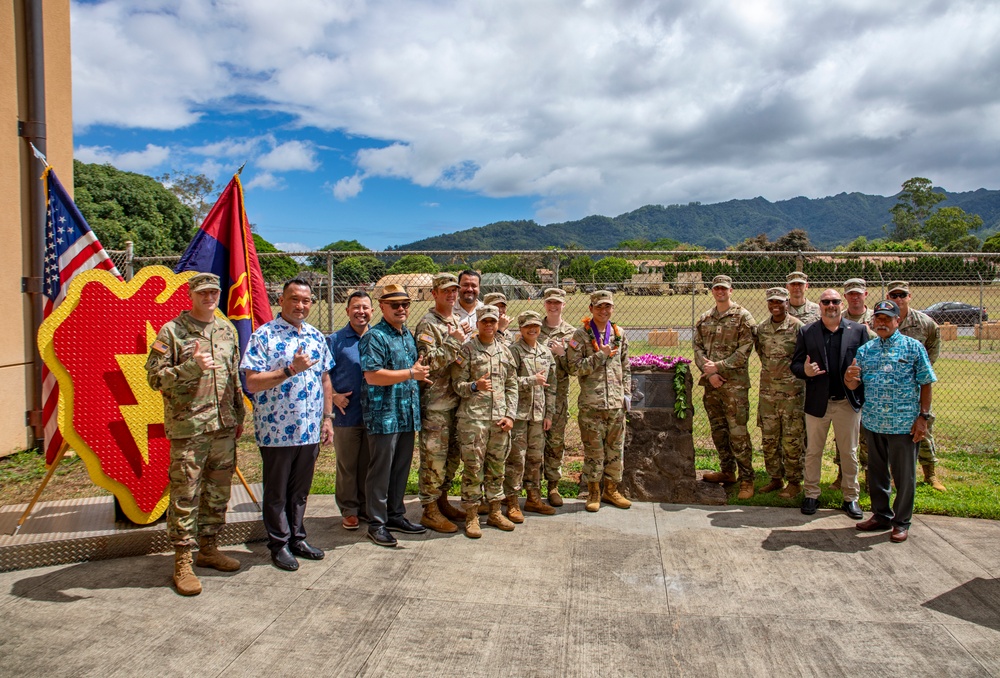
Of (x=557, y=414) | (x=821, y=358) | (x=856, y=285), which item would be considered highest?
(x=856, y=285)

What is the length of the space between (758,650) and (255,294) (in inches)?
184

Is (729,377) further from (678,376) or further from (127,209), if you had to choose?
(127,209)

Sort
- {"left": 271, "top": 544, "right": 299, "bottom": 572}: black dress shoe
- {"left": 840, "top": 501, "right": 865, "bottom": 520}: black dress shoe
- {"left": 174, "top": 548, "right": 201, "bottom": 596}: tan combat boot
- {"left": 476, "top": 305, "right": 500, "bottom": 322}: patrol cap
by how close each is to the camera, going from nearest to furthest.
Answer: {"left": 174, "top": 548, "right": 201, "bottom": 596}: tan combat boot → {"left": 271, "top": 544, "right": 299, "bottom": 572}: black dress shoe → {"left": 476, "top": 305, "right": 500, "bottom": 322}: patrol cap → {"left": 840, "top": 501, "right": 865, "bottom": 520}: black dress shoe

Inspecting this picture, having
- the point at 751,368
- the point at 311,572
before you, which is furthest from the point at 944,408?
the point at 311,572

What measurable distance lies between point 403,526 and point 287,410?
1456 mm

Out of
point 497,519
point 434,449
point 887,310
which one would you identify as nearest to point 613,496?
point 497,519

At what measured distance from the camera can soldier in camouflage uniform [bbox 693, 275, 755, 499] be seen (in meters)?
6.17

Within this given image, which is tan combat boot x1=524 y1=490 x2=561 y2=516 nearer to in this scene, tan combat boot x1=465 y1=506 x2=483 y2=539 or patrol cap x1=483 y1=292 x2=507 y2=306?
tan combat boot x1=465 y1=506 x2=483 y2=539

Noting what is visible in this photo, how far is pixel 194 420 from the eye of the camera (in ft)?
13.8

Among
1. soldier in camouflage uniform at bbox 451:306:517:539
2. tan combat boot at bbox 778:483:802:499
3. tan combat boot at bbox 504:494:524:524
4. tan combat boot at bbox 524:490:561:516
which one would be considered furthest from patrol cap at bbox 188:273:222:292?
tan combat boot at bbox 778:483:802:499

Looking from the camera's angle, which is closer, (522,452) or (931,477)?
(522,452)

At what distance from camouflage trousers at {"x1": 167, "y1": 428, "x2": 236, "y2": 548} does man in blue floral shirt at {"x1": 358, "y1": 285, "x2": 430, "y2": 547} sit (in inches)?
39.9

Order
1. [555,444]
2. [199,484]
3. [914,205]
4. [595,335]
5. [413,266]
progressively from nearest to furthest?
[199,484] < [595,335] < [555,444] < [413,266] < [914,205]

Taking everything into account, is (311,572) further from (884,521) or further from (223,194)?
(884,521)
